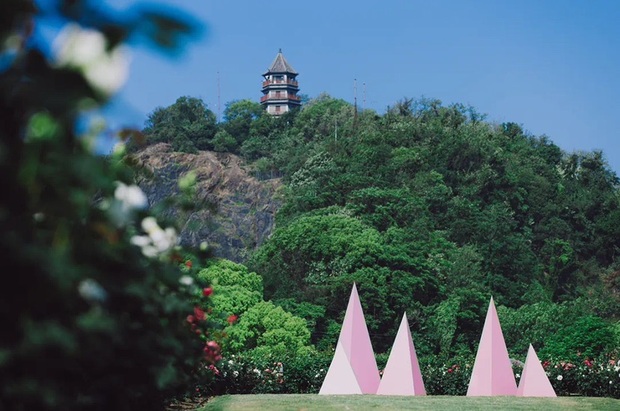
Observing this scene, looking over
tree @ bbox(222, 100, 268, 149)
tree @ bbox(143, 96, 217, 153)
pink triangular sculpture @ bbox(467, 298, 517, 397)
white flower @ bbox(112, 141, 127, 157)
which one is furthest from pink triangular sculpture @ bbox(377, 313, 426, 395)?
tree @ bbox(222, 100, 268, 149)

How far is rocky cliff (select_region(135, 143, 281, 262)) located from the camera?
201ft

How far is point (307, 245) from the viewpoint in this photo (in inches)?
1642

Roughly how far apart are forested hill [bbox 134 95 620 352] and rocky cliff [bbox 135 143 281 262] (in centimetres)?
144

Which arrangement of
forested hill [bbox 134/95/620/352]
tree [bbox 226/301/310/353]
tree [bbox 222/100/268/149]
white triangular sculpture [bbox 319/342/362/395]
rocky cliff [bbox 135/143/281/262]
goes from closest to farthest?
white triangular sculpture [bbox 319/342/362/395]
tree [bbox 226/301/310/353]
forested hill [bbox 134/95/620/352]
rocky cliff [bbox 135/143/281/262]
tree [bbox 222/100/268/149]

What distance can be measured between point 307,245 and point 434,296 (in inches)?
213

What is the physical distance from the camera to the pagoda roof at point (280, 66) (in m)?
92.2

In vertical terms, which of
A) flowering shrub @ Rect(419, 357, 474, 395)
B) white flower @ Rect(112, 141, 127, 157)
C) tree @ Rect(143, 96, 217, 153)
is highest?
tree @ Rect(143, 96, 217, 153)

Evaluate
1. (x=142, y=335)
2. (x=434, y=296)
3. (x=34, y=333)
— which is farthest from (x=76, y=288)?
(x=434, y=296)

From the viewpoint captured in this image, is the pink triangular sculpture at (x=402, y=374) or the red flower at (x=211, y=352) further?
the pink triangular sculpture at (x=402, y=374)

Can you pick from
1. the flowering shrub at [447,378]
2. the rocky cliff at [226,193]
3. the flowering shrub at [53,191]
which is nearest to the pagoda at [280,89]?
the rocky cliff at [226,193]

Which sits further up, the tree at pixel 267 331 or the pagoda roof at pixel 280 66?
the pagoda roof at pixel 280 66

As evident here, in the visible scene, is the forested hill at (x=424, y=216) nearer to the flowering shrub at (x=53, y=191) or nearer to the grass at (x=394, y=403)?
the grass at (x=394, y=403)

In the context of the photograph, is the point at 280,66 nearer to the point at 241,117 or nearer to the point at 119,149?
the point at 241,117

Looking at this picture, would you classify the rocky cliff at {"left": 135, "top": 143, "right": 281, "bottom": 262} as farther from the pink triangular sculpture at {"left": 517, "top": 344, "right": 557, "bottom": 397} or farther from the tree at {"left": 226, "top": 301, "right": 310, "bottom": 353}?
the pink triangular sculpture at {"left": 517, "top": 344, "right": 557, "bottom": 397}
